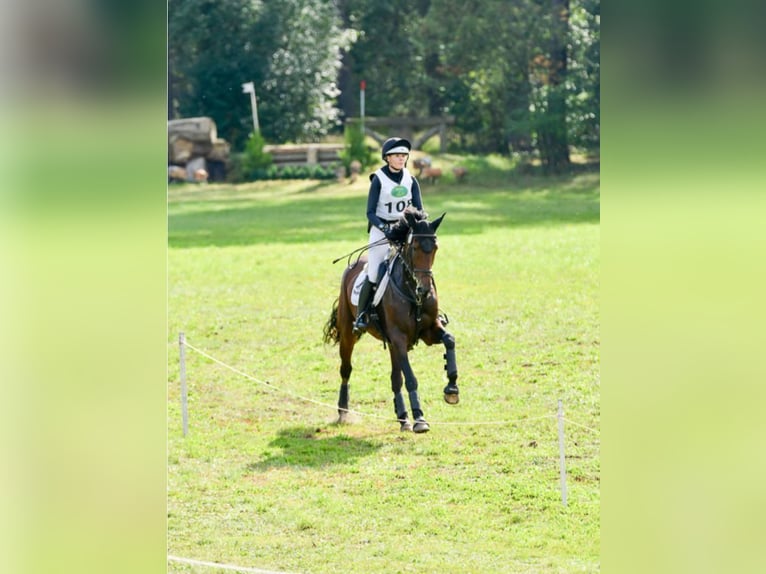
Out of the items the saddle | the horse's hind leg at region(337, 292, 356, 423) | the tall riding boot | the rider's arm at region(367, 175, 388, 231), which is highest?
the rider's arm at region(367, 175, 388, 231)

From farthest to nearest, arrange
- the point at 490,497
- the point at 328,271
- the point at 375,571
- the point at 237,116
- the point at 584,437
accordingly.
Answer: the point at 237,116, the point at 328,271, the point at 584,437, the point at 490,497, the point at 375,571

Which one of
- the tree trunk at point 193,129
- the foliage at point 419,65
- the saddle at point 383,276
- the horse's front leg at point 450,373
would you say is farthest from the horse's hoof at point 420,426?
the tree trunk at point 193,129

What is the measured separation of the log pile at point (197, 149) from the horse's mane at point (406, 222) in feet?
56.6

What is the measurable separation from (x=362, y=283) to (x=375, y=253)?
0.29 m

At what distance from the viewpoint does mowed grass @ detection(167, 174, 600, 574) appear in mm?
6465

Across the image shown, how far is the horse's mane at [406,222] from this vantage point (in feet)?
23.9

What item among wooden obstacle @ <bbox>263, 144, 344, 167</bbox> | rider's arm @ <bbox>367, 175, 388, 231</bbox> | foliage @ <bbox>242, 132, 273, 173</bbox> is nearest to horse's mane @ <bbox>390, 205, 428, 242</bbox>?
rider's arm @ <bbox>367, 175, 388, 231</bbox>

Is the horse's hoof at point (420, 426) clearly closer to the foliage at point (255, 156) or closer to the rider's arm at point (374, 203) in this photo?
the rider's arm at point (374, 203)

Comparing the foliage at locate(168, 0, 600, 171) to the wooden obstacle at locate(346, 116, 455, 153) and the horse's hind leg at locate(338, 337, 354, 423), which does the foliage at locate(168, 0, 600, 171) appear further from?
the horse's hind leg at locate(338, 337, 354, 423)
